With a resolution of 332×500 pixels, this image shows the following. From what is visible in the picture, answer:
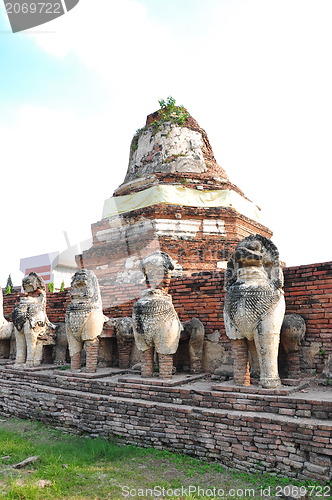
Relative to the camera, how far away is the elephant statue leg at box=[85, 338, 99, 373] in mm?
6211

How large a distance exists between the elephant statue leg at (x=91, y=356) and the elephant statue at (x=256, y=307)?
96.8 inches

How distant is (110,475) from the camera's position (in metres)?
4.01

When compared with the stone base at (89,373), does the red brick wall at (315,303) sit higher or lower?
higher

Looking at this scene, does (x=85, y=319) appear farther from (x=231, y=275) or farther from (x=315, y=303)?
(x=315, y=303)

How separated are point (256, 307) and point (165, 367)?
1.58 metres

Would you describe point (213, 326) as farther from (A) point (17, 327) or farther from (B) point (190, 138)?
(B) point (190, 138)

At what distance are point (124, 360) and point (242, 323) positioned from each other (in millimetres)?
2870

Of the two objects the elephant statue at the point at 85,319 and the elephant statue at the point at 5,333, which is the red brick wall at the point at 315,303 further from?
the elephant statue at the point at 5,333

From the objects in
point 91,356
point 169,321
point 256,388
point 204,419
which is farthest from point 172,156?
point 204,419

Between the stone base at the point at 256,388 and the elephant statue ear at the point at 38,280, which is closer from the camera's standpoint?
the stone base at the point at 256,388

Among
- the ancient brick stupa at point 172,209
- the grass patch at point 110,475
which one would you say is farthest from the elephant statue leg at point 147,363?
the ancient brick stupa at point 172,209

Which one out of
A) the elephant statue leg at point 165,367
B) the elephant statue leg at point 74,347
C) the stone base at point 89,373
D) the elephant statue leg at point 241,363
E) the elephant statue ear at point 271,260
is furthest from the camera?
the elephant statue leg at point 74,347

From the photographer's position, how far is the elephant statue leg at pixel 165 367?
17.5 feet

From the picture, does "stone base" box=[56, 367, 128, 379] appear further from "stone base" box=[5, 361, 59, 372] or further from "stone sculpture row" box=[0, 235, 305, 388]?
Result: "stone base" box=[5, 361, 59, 372]
